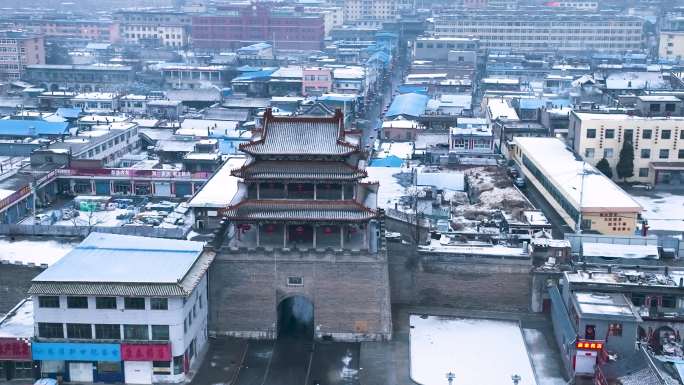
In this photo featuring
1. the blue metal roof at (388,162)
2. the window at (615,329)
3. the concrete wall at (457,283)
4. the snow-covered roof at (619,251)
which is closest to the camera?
the window at (615,329)

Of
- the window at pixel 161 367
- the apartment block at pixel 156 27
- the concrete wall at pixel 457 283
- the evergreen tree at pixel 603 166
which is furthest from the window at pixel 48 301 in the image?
the apartment block at pixel 156 27

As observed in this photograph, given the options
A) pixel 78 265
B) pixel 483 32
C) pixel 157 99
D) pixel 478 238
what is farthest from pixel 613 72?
pixel 78 265

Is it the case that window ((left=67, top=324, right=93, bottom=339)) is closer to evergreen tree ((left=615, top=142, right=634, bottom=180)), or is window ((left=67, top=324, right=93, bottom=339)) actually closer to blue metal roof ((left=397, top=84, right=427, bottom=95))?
evergreen tree ((left=615, top=142, right=634, bottom=180))

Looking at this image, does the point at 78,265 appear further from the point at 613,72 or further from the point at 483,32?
the point at 483,32

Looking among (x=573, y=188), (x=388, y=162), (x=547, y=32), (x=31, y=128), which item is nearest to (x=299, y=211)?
(x=573, y=188)

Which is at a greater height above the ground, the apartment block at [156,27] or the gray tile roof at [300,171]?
the apartment block at [156,27]

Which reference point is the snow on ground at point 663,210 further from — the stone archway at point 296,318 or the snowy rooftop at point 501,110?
the stone archway at point 296,318

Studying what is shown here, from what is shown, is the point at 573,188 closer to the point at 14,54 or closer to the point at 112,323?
the point at 112,323
